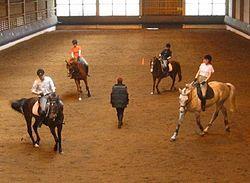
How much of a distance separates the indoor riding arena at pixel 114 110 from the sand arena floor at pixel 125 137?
0.06ft

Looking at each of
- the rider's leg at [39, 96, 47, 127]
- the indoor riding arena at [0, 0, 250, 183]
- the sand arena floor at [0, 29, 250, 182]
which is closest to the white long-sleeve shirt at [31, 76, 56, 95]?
the indoor riding arena at [0, 0, 250, 183]

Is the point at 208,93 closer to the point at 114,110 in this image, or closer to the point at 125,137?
the point at 125,137

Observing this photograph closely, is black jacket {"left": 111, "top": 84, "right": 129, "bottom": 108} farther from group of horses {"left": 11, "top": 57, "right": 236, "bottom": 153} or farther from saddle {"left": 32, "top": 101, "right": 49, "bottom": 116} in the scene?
saddle {"left": 32, "top": 101, "right": 49, "bottom": 116}

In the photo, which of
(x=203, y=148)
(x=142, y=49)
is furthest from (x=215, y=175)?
(x=142, y=49)

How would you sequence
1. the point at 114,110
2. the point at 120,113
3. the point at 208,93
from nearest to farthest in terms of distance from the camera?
the point at 208,93, the point at 120,113, the point at 114,110

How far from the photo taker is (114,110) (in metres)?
Answer: 15.3

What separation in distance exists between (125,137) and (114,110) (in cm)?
286

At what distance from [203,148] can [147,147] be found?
3.83ft

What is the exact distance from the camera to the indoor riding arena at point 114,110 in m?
10.3

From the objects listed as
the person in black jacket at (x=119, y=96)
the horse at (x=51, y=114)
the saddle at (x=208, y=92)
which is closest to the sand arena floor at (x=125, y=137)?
the horse at (x=51, y=114)

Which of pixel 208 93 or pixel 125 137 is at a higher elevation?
pixel 208 93

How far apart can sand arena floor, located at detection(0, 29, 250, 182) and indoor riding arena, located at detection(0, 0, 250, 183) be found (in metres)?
0.02

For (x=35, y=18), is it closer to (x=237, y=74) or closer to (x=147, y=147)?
(x=237, y=74)

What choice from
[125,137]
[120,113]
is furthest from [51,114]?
[120,113]
